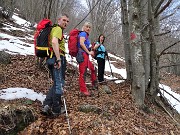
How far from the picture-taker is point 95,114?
19.9ft

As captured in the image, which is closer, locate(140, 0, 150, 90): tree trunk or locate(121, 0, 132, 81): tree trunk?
locate(140, 0, 150, 90): tree trunk

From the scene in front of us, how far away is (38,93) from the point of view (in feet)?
23.3

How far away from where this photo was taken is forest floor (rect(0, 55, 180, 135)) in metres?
5.43

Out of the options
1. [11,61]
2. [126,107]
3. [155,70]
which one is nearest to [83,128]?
[126,107]

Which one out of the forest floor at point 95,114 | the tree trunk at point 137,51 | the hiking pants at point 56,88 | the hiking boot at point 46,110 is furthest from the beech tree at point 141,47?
the hiking boot at point 46,110

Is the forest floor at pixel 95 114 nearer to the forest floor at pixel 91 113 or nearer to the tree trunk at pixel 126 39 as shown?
the forest floor at pixel 91 113

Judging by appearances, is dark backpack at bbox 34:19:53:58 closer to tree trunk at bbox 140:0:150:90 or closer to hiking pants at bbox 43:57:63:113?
hiking pants at bbox 43:57:63:113

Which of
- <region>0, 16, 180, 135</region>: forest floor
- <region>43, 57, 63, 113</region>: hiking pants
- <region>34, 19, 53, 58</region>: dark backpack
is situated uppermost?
Answer: <region>34, 19, 53, 58</region>: dark backpack

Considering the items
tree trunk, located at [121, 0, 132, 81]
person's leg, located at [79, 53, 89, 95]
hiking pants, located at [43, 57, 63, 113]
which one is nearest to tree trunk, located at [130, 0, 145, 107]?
person's leg, located at [79, 53, 89, 95]

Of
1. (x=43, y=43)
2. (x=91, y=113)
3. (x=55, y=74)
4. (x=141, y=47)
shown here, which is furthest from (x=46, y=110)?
(x=141, y=47)

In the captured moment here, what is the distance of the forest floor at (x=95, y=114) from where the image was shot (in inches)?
214

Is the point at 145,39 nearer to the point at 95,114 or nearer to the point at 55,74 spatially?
the point at 95,114

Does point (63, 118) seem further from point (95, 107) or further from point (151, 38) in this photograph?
point (151, 38)

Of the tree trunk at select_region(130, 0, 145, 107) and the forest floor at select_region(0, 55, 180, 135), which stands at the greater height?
the tree trunk at select_region(130, 0, 145, 107)
